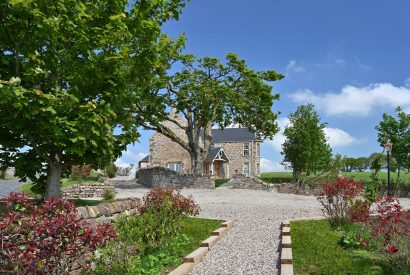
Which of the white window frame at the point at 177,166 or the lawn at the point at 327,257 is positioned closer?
the lawn at the point at 327,257

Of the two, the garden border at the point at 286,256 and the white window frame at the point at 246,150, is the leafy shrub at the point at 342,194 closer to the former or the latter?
the garden border at the point at 286,256

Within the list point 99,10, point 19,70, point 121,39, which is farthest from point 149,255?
point 99,10

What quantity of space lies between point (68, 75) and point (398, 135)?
32.1 metres

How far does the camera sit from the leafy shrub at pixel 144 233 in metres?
6.73

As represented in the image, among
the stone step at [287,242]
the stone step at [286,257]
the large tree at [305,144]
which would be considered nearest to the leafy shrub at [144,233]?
the stone step at [286,257]

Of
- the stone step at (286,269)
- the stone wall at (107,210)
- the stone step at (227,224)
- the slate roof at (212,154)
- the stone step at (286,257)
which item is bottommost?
the stone step at (286,269)

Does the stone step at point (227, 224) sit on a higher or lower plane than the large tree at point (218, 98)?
lower

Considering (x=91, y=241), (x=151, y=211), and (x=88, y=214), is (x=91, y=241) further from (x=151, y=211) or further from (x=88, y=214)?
(x=151, y=211)

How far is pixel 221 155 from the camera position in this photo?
51.8m

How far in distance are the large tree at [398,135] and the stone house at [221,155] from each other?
18292 millimetres

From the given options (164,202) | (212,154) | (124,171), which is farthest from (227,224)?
(124,171)

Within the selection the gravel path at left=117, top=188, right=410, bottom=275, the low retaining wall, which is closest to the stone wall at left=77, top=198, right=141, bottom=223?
the gravel path at left=117, top=188, right=410, bottom=275

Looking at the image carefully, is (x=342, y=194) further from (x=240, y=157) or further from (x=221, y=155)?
(x=240, y=157)

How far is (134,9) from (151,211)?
18.0 feet
